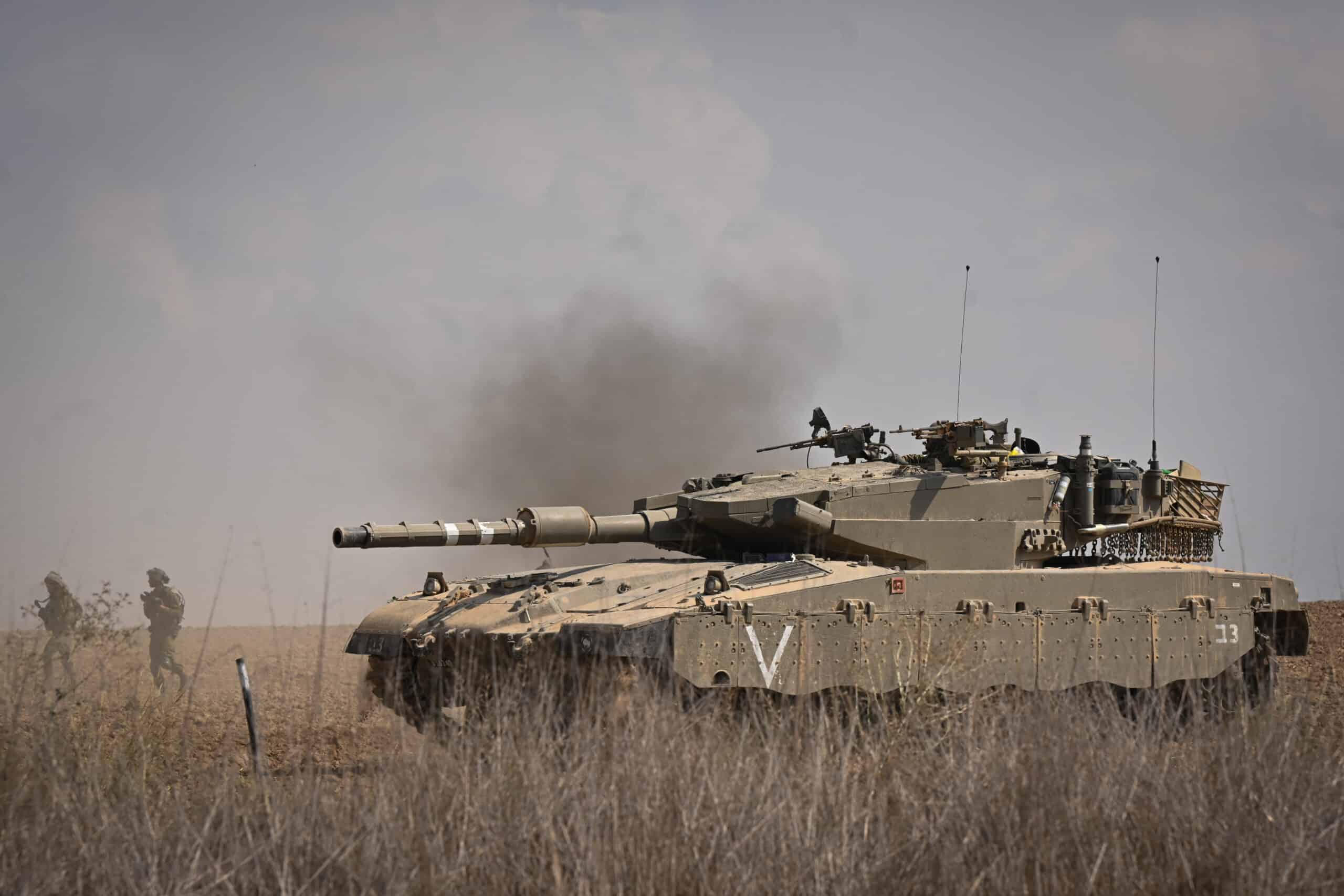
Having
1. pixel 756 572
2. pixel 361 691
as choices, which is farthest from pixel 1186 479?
pixel 361 691

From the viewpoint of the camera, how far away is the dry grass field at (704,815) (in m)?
5.55

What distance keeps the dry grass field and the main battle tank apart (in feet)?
7.41

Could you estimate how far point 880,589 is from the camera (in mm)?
10078

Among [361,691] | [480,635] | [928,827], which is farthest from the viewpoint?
[361,691]

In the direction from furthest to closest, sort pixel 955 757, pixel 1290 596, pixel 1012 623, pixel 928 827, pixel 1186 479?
pixel 1186 479 → pixel 1290 596 → pixel 1012 623 → pixel 955 757 → pixel 928 827

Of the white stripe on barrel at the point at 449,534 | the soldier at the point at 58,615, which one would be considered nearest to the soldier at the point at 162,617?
the soldier at the point at 58,615

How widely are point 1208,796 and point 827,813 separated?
1988mm

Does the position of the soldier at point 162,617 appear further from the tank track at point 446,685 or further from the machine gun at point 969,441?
the machine gun at point 969,441

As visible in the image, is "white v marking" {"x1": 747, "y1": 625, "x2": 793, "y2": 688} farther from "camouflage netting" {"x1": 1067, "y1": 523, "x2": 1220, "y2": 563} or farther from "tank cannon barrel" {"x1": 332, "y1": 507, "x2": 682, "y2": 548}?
"camouflage netting" {"x1": 1067, "y1": 523, "x2": 1220, "y2": 563}

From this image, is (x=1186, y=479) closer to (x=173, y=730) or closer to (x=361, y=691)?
(x=361, y=691)

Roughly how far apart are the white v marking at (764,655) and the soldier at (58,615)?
6.05 meters

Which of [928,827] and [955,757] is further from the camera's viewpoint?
[955,757]

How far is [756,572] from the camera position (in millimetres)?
9914

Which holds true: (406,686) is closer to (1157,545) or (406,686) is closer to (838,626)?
(838,626)
